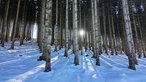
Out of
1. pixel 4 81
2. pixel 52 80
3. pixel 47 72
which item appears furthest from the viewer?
pixel 47 72

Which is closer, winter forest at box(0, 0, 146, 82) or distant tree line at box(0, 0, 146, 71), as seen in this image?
winter forest at box(0, 0, 146, 82)

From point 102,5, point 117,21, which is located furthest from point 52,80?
point 117,21

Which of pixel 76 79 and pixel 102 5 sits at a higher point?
pixel 102 5

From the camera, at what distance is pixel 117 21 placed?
3195 centimetres

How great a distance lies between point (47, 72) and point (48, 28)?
2.24 meters

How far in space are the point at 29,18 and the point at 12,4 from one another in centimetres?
690

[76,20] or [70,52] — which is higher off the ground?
[76,20]

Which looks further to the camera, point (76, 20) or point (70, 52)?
point (70, 52)

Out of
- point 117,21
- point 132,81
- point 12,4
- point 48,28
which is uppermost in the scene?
point 12,4

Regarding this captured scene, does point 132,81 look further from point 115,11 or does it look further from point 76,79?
point 115,11

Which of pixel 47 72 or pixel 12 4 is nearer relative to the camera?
pixel 47 72

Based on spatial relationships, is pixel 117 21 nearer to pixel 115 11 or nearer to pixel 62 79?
pixel 115 11

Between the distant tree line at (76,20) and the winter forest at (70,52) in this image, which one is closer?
the winter forest at (70,52)

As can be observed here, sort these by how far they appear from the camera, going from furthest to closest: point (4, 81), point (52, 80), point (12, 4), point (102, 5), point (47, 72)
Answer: point (12, 4), point (102, 5), point (47, 72), point (52, 80), point (4, 81)
